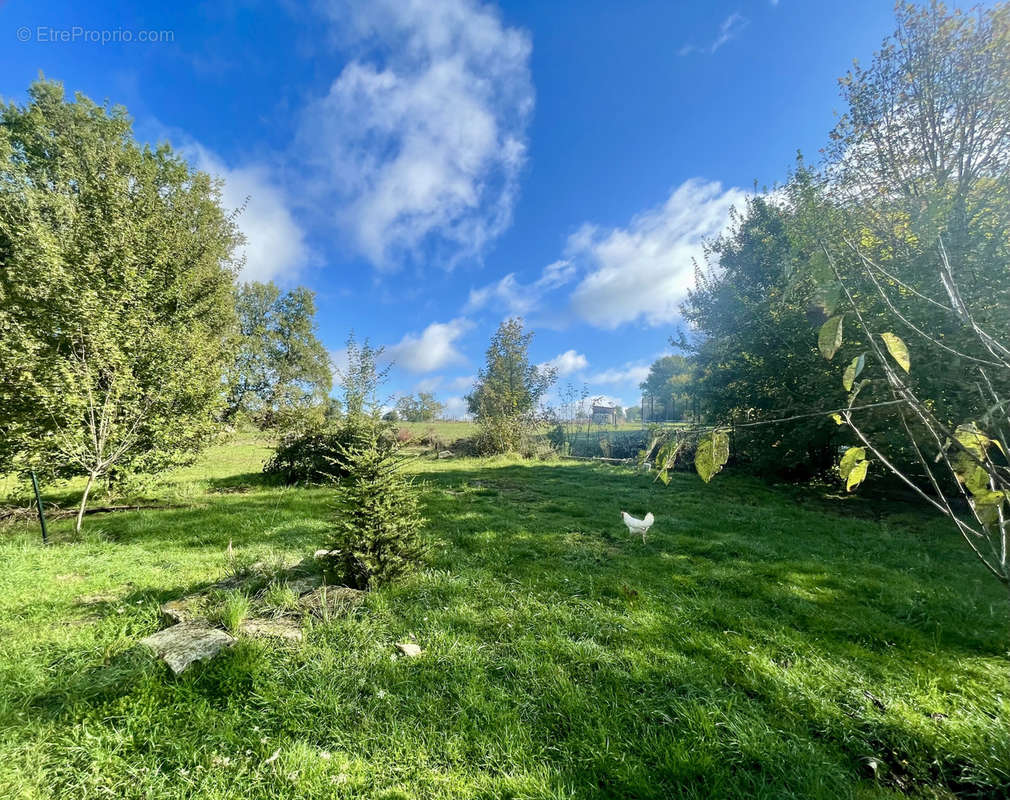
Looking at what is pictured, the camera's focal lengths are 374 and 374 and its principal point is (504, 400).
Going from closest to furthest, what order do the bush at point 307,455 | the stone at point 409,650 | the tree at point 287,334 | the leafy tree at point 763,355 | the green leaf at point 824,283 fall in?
1. the green leaf at point 824,283
2. the stone at point 409,650
3. the leafy tree at point 763,355
4. the bush at point 307,455
5. the tree at point 287,334

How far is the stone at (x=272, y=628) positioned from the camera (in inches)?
112

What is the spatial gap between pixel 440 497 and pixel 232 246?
1171cm

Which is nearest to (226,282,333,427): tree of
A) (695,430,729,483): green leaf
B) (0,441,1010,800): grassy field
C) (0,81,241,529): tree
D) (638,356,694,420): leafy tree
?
(0,81,241,529): tree

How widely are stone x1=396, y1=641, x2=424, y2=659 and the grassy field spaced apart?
9cm

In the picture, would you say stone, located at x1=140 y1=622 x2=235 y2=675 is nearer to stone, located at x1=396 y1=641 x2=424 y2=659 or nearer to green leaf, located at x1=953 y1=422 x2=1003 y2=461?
stone, located at x1=396 y1=641 x2=424 y2=659

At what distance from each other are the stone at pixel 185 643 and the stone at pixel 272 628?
158 mm

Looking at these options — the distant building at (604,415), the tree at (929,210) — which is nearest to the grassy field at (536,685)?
the tree at (929,210)

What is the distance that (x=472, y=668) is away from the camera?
8.53ft

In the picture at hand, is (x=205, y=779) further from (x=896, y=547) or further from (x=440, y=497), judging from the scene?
(x=896, y=547)

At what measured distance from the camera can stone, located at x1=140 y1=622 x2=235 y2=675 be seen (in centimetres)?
248

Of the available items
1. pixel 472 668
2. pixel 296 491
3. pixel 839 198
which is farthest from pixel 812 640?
pixel 839 198

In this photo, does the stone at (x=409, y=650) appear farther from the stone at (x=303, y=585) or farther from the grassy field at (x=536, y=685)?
the stone at (x=303, y=585)

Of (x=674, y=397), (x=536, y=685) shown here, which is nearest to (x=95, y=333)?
(x=536, y=685)

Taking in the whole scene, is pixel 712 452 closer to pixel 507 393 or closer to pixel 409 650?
pixel 409 650
